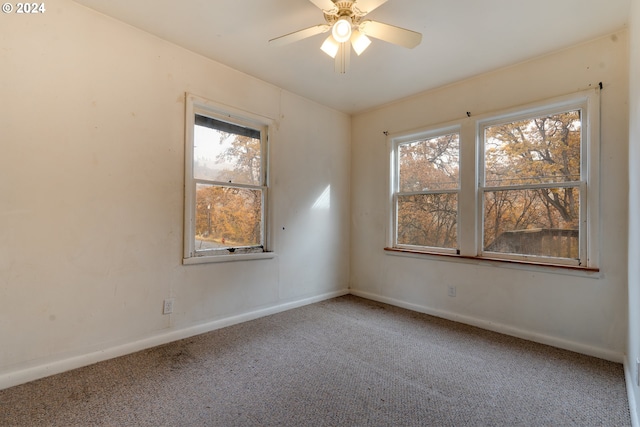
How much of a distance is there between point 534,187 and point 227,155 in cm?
297

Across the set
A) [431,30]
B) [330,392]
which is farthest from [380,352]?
[431,30]

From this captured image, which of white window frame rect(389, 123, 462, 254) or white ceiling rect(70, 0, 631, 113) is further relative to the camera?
white window frame rect(389, 123, 462, 254)

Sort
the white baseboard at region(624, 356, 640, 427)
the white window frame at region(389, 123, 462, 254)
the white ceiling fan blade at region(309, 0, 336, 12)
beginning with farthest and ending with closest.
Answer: the white window frame at region(389, 123, 462, 254)
the white ceiling fan blade at region(309, 0, 336, 12)
the white baseboard at region(624, 356, 640, 427)

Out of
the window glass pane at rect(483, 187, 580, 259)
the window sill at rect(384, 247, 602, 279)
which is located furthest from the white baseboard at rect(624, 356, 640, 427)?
the window glass pane at rect(483, 187, 580, 259)

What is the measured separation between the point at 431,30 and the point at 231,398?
2948 mm

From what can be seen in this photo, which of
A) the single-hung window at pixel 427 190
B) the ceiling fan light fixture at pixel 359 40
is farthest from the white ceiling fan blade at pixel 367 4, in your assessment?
the single-hung window at pixel 427 190

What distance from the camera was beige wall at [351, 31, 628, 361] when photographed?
2.29m

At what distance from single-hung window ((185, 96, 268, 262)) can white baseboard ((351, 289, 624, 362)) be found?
74.3 inches

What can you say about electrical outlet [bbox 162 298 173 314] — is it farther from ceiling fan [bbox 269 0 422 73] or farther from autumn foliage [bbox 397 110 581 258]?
autumn foliage [bbox 397 110 581 258]

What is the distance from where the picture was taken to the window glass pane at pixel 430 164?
3.29 m

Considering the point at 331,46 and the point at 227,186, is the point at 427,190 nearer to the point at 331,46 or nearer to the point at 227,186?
the point at 331,46

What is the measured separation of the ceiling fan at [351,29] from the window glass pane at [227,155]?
1.21 meters

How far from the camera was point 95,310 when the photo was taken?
7.06ft

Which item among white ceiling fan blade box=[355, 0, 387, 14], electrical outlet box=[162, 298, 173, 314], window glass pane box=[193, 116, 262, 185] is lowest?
electrical outlet box=[162, 298, 173, 314]
